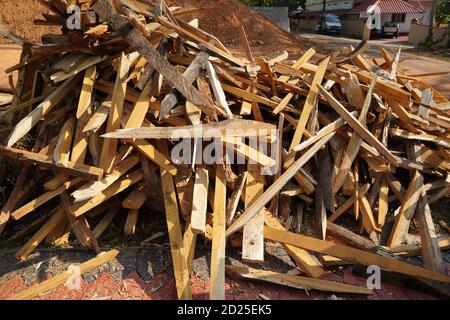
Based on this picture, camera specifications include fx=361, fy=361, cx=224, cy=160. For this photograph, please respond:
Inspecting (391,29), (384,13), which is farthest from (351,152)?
(384,13)

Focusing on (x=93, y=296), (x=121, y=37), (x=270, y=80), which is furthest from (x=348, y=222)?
(x=121, y=37)

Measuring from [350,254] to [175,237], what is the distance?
1.45 metres

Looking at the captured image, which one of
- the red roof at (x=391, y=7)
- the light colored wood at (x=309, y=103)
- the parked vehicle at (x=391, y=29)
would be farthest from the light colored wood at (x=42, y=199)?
the red roof at (x=391, y=7)

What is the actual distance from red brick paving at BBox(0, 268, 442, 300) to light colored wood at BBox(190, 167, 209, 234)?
0.44m

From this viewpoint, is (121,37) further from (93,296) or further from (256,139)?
(93,296)

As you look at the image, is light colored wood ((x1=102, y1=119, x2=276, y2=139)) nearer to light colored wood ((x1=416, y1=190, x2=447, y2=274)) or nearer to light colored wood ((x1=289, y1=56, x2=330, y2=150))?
light colored wood ((x1=289, y1=56, x2=330, y2=150))

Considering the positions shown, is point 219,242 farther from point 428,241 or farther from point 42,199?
point 428,241

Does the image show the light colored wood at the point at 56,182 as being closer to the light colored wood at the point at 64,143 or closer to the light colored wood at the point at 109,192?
the light colored wood at the point at 64,143

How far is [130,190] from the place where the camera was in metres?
3.55

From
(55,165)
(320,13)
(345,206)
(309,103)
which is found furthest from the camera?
(320,13)

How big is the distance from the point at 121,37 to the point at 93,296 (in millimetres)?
2360

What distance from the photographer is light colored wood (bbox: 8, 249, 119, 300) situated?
2658 mm

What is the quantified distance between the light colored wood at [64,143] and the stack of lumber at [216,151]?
0.02 metres

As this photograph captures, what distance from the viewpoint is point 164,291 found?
2.76 meters
